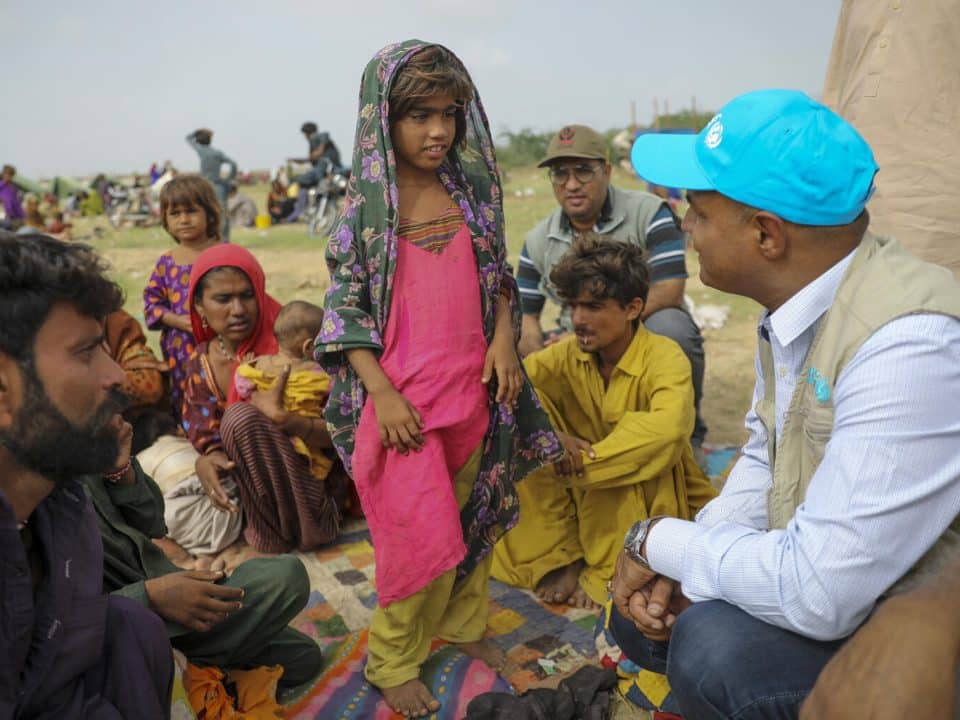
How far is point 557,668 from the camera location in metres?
2.82

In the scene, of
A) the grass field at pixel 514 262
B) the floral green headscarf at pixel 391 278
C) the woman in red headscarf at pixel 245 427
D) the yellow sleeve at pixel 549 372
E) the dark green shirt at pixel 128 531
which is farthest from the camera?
the grass field at pixel 514 262

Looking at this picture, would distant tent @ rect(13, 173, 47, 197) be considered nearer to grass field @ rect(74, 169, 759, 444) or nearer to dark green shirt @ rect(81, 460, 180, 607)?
grass field @ rect(74, 169, 759, 444)

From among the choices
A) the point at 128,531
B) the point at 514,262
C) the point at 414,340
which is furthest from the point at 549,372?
the point at 514,262

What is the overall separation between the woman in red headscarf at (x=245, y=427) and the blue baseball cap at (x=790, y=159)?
2.47m

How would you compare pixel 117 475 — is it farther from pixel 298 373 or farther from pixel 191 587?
pixel 298 373

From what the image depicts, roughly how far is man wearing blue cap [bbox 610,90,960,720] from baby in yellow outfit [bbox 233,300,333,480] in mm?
2114

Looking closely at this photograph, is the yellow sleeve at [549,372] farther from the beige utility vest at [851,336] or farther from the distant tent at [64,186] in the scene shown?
the distant tent at [64,186]

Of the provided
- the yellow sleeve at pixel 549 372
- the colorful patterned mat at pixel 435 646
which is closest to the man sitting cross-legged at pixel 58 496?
the colorful patterned mat at pixel 435 646

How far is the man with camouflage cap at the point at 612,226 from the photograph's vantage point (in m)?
4.16

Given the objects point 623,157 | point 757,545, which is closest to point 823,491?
point 757,545

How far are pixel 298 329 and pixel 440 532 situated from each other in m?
1.65

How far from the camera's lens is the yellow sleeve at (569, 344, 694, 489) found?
120 inches

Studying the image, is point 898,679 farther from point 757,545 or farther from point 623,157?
point 623,157

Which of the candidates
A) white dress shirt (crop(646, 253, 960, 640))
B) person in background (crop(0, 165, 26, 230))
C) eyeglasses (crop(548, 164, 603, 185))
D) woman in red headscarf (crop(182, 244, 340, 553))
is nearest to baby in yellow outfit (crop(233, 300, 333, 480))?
woman in red headscarf (crop(182, 244, 340, 553))
